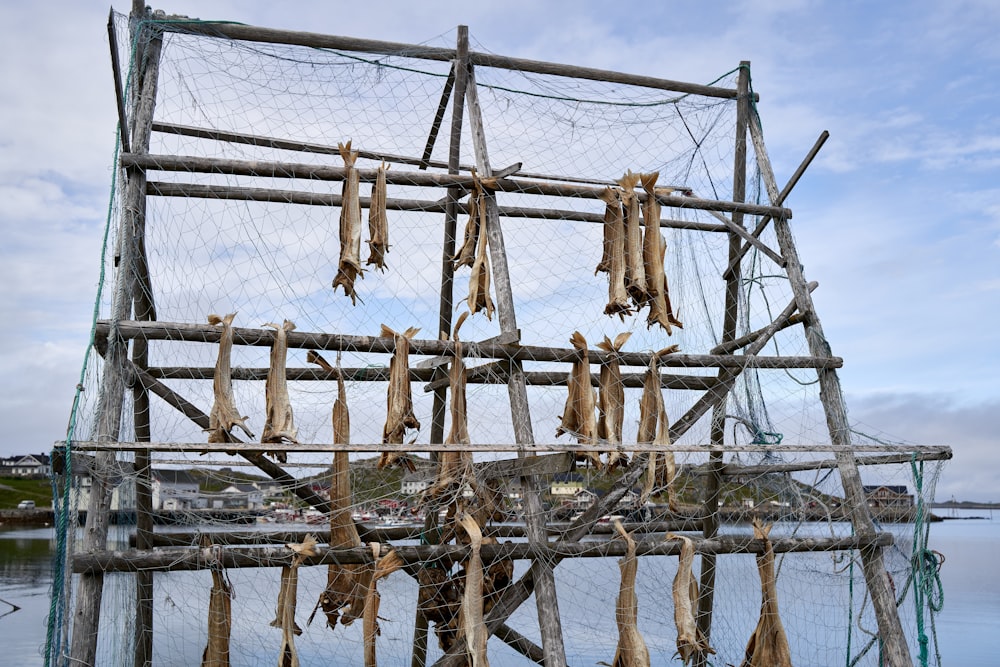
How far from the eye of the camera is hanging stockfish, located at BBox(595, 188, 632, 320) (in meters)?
9.05

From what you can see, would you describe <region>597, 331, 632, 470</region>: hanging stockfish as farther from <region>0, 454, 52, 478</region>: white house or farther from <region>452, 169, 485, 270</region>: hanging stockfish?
<region>0, 454, 52, 478</region>: white house

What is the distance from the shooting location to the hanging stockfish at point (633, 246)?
910 cm

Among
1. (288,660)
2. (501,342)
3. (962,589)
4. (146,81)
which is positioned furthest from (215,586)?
(962,589)

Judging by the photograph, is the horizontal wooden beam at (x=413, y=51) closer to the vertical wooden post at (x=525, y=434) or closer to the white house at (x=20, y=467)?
the vertical wooden post at (x=525, y=434)

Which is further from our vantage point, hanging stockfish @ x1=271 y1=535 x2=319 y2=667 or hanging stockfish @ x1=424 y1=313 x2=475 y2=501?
hanging stockfish @ x1=424 y1=313 x2=475 y2=501

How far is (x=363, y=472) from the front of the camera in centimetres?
884

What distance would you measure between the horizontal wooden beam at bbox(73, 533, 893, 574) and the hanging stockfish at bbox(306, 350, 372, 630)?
0.38m

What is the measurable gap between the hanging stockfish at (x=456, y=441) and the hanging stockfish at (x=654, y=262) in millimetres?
1972

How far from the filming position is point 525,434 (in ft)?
27.5

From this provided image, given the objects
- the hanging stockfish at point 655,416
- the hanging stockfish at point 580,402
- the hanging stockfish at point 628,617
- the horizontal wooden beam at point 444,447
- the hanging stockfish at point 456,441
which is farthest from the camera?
the hanging stockfish at point 655,416

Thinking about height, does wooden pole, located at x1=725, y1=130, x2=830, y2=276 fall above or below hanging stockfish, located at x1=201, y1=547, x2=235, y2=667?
above

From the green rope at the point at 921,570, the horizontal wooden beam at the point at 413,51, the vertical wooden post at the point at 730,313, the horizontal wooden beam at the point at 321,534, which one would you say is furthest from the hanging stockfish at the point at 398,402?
the green rope at the point at 921,570

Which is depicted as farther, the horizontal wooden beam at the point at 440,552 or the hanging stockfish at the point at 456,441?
the hanging stockfish at the point at 456,441

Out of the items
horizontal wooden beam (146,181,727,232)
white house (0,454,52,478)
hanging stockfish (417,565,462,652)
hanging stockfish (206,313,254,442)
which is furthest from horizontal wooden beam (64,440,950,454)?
white house (0,454,52,478)
